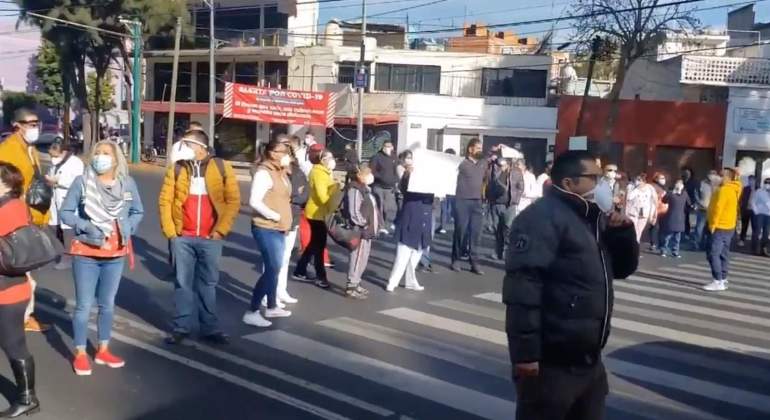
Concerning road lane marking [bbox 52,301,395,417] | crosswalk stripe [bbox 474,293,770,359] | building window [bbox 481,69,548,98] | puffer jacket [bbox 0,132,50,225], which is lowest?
crosswalk stripe [bbox 474,293,770,359]

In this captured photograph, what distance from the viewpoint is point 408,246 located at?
38.3ft

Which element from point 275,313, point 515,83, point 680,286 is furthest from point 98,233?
point 515,83

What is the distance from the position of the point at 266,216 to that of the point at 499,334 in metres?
2.62

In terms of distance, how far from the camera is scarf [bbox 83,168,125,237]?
7.09 meters

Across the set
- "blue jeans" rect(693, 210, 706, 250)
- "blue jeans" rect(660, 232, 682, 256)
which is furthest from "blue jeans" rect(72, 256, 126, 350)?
"blue jeans" rect(693, 210, 706, 250)

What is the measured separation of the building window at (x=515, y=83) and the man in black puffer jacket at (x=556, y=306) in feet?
131

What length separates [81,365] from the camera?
23.4 feet

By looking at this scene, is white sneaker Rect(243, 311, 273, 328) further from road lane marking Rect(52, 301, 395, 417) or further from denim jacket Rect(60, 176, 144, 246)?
denim jacket Rect(60, 176, 144, 246)

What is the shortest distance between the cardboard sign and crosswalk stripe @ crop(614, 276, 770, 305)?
92.0ft

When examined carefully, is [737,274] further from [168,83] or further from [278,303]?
[168,83]

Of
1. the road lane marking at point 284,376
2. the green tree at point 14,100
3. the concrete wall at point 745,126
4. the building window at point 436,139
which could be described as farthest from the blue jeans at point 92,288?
the green tree at point 14,100

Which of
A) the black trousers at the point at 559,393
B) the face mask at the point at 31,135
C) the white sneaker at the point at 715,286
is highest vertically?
the face mask at the point at 31,135

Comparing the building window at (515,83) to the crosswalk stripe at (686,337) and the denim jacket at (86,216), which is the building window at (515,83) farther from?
the denim jacket at (86,216)

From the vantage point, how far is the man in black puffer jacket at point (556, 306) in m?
4.06
